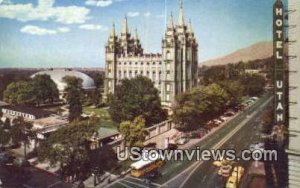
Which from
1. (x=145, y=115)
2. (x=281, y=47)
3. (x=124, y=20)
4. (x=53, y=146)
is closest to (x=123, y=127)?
(x=145, y=115)

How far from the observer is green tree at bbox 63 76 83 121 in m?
6.98

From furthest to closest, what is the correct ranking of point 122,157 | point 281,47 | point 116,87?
point 116,87
point 122,157
point 281,47

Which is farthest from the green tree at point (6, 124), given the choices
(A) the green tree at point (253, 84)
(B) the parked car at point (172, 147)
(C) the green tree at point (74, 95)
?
(A) the green tree at point (253, 84)

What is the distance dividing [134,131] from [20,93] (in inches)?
88.8

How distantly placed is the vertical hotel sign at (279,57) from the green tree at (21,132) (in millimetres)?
4157

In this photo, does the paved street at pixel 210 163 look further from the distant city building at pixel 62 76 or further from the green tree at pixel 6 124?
the green tree at pixel 6 124

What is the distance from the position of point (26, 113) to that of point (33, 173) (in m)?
1.14

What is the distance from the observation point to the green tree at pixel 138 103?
21.5 ft

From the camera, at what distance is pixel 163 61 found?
662 centimetres

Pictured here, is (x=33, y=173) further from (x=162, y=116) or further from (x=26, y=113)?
(x=162, y=116)

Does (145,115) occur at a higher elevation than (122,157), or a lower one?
higher

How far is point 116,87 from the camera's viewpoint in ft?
A: 22.5

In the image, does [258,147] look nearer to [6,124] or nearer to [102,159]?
[102,159]

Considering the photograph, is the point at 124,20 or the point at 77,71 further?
the point at 77,71
